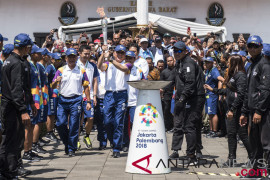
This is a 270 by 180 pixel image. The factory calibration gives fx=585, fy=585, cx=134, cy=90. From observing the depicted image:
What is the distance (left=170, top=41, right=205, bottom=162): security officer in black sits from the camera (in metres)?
9.78

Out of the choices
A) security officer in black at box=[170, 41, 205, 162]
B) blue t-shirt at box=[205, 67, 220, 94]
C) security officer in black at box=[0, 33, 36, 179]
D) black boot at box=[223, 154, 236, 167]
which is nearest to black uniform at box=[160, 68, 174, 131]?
blue t-shirt at box=[205, 67, 220, 94]

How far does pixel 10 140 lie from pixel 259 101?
3.48m

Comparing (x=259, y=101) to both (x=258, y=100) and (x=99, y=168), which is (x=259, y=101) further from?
(x=99, y=168)

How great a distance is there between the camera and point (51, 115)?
1330 cm

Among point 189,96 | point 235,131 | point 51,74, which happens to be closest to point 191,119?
point 189,96

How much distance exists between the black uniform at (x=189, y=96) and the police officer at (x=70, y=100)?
2.07 m

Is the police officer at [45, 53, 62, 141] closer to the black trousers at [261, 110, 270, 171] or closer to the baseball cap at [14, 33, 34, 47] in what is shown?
the baseball cap at [14, 33, 34, 47]

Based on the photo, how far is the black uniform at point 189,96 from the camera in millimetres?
9773

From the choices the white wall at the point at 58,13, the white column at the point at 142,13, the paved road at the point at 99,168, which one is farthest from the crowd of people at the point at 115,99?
the white wall at the point at 58,13

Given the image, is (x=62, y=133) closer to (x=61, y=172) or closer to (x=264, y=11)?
(x=61, y=172)

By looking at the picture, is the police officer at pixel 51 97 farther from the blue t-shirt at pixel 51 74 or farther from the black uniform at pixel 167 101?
the black uniform at pixel 167 101

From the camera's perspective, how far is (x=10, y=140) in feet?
26.7

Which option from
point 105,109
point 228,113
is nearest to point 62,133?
point 105,109

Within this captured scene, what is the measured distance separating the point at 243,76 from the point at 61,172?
3.28 metres
